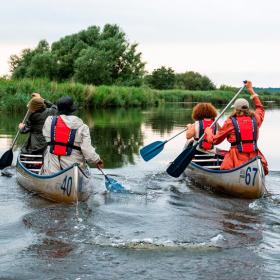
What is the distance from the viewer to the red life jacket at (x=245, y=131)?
27.3 feet

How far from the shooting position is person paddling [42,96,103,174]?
7.67 metres

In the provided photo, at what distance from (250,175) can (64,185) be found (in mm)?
2785

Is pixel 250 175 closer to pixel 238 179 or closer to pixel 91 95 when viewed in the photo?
pixel 238 179

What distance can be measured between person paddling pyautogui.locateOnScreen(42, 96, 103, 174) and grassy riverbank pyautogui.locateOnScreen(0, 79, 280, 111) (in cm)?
1977

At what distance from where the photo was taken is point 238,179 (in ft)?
26.9

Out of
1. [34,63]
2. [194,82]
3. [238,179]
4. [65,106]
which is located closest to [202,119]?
[238,179]

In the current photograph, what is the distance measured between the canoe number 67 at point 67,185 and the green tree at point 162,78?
68.9 meters

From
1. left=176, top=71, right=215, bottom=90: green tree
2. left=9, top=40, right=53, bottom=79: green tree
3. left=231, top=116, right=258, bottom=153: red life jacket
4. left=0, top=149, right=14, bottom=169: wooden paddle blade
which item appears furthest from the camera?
left=176, top=71, right=215, bottom=90: green tree

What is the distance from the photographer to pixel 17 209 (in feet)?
24.3

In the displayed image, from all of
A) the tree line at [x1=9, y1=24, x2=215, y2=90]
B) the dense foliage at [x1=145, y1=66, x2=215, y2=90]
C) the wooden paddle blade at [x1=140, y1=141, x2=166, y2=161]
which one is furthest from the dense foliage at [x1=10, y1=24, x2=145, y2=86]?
the wooden paddle blade at [x1=140, y1=141, x2=166, y2=161]

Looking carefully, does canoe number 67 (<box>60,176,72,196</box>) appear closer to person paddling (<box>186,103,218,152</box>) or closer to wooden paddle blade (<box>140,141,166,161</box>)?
person paddling (<box>186,103,218,152</box>)

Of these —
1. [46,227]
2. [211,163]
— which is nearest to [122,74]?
[211,163]

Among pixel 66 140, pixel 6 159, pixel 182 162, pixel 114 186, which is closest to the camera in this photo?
pixel 66 140

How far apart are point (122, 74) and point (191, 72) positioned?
44.9m
